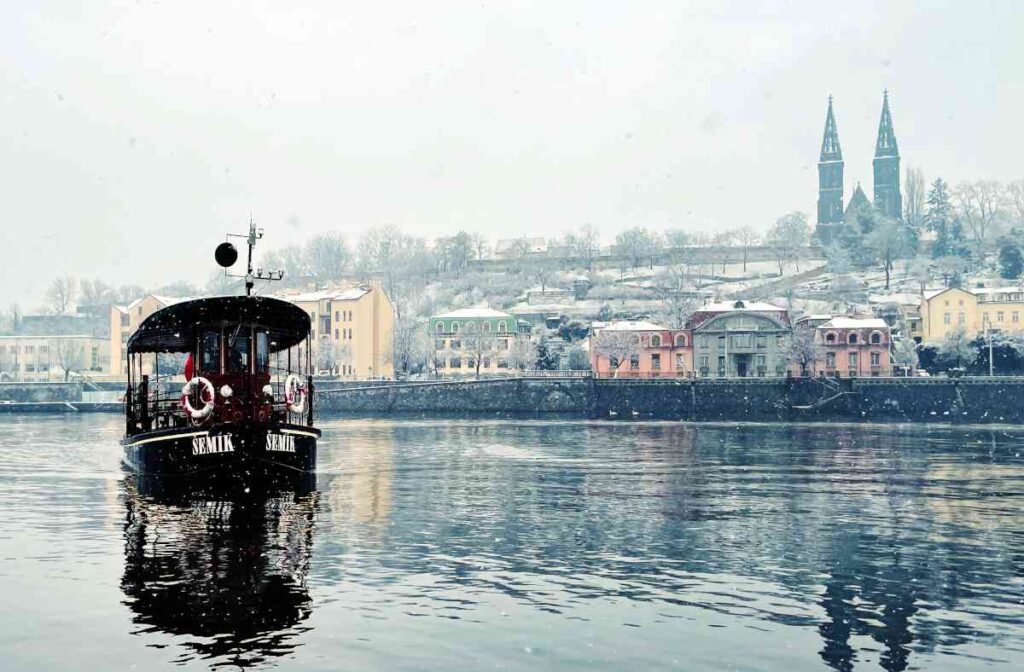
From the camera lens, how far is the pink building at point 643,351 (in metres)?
131

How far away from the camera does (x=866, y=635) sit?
16.1m

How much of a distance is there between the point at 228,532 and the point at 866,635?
569 inches

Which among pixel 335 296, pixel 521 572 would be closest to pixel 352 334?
pixel 335 296

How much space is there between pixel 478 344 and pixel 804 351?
38.7 metres

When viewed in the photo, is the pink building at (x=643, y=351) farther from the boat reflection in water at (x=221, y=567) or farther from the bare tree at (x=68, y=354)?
the boat reflection in water at (x=221, y=567)

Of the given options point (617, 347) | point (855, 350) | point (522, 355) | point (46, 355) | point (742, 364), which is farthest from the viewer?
point (46, 355)

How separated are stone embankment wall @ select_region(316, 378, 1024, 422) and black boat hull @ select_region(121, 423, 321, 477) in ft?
223

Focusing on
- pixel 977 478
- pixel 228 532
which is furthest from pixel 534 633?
pixel 977 478

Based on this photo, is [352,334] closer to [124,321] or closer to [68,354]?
[124,321]

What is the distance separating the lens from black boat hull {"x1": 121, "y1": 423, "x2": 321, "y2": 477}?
31.7m

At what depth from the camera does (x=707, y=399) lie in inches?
4035

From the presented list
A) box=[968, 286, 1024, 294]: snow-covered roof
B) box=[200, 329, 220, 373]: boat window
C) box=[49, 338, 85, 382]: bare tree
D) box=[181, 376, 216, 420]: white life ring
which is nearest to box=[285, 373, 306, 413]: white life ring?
box=[200, 329, 220, 373]: boat window

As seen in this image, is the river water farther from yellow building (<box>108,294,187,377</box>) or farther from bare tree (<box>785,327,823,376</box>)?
yellow building (<box>108,294,187,377</box>)

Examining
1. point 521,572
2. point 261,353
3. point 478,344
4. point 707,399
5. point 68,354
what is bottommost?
point 521,572
